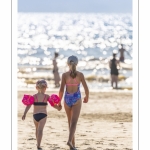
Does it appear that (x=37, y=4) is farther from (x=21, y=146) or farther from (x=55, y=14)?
(x=21, y=146)

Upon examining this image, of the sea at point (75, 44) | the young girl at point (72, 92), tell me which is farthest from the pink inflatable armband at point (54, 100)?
the sea at point (75, 44)

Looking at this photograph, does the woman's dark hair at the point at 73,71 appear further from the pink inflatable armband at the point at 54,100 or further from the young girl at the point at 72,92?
the pink inflatable armband at the point at 54,100

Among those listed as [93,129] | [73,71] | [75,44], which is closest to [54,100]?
[73,71]

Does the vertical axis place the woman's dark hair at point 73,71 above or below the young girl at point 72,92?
above

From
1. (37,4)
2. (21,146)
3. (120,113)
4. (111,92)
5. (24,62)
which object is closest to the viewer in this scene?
(21,146)

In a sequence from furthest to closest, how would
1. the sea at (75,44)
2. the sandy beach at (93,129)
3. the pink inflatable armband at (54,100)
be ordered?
the sea at (75,44) < the sandy beach at (93,129) < the pink inflatable armband at (54,100)

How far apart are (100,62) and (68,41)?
6.94m

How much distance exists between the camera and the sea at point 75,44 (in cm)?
1864

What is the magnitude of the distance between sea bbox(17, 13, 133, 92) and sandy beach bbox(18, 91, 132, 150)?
146 inches

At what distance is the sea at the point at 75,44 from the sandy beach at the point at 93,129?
370cm

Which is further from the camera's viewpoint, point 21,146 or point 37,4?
point 37,4

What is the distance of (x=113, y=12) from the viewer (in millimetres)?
32562
